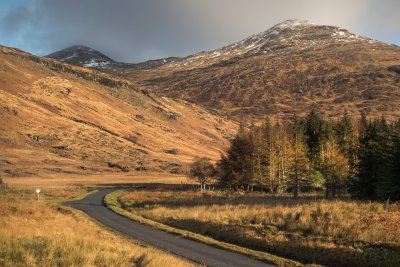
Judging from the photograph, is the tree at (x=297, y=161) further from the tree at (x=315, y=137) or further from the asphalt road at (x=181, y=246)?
the asphalt road at (x=181, y=246)

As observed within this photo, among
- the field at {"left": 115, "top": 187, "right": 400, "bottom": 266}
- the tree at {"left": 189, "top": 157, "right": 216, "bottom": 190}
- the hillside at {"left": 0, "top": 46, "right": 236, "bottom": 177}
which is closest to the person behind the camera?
the field at {"left": 115, "top": 187, "right": 400, "bottom": 266}

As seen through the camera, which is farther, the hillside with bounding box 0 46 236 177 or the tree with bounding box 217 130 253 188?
the hillside with bounding box 0 46 236 177

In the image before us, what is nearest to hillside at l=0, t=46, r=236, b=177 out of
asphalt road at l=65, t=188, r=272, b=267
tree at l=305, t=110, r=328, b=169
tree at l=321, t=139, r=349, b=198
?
tree at l=305, t=110, r=328, b=169

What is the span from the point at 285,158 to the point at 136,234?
1507 inches

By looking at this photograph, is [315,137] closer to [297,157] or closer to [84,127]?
[297,157]

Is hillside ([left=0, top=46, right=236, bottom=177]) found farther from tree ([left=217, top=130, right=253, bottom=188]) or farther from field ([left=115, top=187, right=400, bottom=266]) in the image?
field ([left=115, top=187, right=400, bottom=266])

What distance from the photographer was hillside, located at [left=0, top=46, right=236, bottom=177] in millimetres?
110688

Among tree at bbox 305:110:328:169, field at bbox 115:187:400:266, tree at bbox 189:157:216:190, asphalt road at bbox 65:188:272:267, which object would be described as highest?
tree at bbox 305:110:328:169

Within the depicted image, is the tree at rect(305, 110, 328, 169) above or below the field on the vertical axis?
above

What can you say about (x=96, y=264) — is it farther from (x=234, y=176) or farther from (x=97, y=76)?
(x=97, y=76)

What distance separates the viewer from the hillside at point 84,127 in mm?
110688

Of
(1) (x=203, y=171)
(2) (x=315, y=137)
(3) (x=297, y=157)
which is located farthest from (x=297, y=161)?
(1) (x=203, y=171)

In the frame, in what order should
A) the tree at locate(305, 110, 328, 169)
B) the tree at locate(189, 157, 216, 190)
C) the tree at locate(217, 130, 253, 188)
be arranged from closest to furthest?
the tree at locate(217, 130, 253, 188) → the tree at locate(305, 110, 328, 169) → the tree at locate(189, 157, 216, 190)

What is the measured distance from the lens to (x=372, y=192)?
43.1 meters
